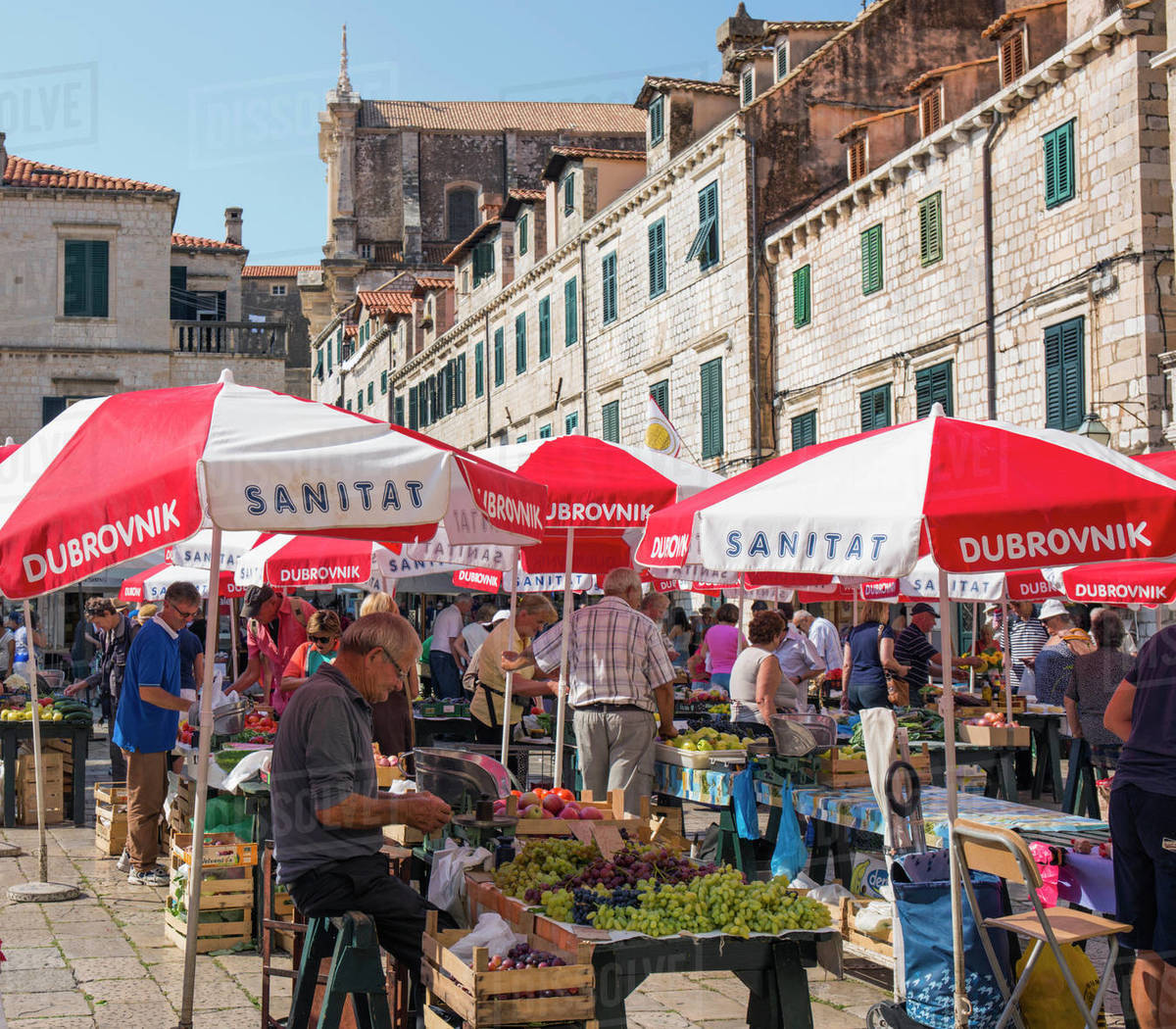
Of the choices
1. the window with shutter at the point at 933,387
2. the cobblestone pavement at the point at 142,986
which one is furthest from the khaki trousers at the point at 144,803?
the window with shutter at the point at 933,387

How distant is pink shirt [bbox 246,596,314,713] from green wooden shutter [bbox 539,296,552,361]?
23.1 m

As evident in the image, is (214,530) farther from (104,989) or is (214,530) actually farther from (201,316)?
(201,316)

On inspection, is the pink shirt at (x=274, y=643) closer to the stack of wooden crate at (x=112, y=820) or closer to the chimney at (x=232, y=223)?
the stack of wooden crate at (x=112, y=820)

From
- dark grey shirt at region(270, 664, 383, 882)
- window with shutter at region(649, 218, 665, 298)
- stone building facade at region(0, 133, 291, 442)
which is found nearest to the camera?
dark grey shirt at region(270, 664, 383, 882)

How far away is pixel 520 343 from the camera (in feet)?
127

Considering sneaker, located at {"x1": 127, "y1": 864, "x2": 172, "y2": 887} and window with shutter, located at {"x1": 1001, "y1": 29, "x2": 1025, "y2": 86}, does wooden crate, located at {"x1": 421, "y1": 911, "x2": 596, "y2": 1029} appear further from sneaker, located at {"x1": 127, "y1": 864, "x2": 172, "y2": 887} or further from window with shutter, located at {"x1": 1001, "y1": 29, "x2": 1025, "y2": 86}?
window with shutter, located at {"x1": 1001, "y1": 29, "x2": 1025, "y2": 86}

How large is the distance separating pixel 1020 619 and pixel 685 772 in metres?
8.11

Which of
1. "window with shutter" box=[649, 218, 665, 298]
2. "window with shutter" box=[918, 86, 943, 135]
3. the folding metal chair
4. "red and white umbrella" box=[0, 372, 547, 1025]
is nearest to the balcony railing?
"window with shutter" box=[649, 218, 665, 298]

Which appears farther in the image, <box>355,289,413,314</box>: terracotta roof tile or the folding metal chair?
<box>355,289,413,314</box>: terracotta roof tile

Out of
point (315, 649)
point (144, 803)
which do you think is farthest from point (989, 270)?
point (144, 803)

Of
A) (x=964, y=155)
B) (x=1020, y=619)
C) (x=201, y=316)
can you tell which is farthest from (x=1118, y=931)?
(x=201, y=316)

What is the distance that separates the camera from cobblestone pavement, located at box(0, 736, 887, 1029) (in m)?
6.20

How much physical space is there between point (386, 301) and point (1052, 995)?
49.5 meters

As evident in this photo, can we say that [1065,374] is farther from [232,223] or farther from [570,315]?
[232,223]
